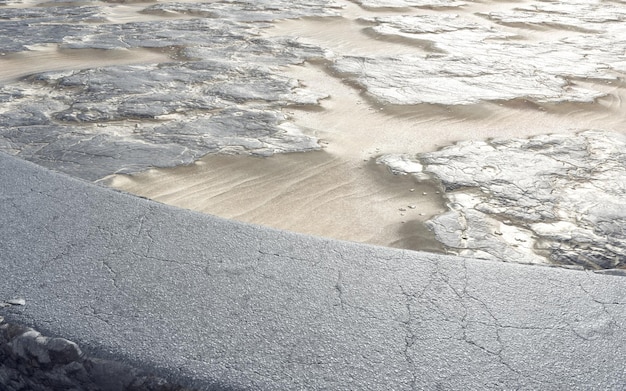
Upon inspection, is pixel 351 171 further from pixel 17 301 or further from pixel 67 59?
pixel 67 59

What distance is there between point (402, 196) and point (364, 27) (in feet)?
11.9

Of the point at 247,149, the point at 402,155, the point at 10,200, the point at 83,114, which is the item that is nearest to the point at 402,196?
the point at 402,155

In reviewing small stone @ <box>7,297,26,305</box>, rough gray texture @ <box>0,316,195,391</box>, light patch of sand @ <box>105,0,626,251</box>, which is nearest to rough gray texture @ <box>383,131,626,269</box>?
light patch of sand @ <box>105,0,626,251</box>

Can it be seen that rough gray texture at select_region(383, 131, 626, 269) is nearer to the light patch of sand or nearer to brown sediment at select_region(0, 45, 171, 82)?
the light patch of sand

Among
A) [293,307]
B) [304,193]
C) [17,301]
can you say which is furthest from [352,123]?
[17,301]

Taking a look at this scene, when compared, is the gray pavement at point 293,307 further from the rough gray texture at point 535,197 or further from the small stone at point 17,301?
the rough gray texture at point 535,197

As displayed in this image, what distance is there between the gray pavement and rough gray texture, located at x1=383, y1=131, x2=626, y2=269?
286 mm

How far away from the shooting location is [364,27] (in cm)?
601

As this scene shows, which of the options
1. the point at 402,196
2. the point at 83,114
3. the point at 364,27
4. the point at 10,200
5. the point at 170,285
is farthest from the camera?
the point at 364,27

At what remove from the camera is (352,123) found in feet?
11.7

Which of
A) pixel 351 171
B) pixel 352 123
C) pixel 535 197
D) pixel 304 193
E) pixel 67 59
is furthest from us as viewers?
pixel 67 59

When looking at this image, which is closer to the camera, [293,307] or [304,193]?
[293,307]

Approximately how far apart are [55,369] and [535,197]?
177 centimetres

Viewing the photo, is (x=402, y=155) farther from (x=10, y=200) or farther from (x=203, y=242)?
(x=10, y=200)
